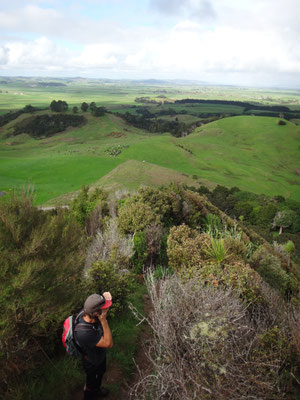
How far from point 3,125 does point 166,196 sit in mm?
105886

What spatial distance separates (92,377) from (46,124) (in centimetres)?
10372

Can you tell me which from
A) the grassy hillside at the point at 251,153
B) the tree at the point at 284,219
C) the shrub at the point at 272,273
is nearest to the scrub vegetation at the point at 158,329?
the shrub at the point at 272,273

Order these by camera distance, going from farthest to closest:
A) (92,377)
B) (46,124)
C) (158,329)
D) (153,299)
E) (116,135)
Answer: (46,124) < (116,135) < (153,299) < (158,329) < (92,377)

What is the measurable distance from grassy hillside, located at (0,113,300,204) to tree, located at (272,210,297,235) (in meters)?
16.5

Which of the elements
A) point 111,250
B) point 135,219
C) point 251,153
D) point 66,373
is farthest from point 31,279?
point 251,153

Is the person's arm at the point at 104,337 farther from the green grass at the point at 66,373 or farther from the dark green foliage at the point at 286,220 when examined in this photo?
the dark green foliage at the point at 286,220

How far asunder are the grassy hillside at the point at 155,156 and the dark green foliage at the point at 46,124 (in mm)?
3490

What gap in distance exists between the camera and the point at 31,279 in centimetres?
408

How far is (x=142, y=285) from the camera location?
9.46m

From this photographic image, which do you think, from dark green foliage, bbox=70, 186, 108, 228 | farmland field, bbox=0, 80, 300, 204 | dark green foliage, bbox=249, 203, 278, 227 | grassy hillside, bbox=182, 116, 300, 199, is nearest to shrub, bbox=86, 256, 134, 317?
dark green foliage, bbox=70, 186, 108, 228

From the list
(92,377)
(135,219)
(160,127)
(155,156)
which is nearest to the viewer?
(92,377)

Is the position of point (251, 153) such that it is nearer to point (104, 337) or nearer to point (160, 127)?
point (160, 127)

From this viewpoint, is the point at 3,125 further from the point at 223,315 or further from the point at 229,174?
the point at 223,315

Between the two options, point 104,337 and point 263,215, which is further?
point 263,215
